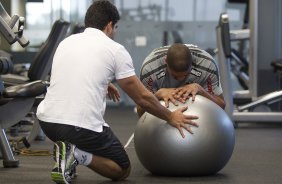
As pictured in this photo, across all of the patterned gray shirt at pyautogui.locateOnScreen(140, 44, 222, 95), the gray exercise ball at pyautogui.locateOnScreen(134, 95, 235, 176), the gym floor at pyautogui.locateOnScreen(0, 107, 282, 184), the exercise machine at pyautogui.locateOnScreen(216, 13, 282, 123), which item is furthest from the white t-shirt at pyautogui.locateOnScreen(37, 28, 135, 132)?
the exercise machine at pyautogui.locateOnScreen(216, 13, 282, 123)

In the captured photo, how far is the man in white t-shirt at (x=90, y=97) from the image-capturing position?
3.04 meters

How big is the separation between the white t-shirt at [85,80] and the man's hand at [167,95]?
34 centimetres

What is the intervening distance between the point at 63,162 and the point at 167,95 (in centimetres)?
72

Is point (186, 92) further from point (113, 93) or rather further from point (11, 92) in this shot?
point (11, 92)

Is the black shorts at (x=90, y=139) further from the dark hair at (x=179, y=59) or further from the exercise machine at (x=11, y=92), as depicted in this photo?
the exercise machine at (x=11, y=92)

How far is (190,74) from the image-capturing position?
358cm

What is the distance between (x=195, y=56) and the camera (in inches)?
144

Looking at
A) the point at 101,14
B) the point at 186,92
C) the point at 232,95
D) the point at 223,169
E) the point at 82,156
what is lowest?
the point at 232,95

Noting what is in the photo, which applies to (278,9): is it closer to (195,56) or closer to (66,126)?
(195,56)

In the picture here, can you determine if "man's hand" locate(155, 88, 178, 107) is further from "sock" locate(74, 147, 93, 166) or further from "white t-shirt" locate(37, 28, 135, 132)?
"sock" locate(74, 147, 93, 166)

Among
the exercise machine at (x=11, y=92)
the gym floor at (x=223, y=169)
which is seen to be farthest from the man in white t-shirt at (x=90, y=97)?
the exercise machine at (x=11, y=92)

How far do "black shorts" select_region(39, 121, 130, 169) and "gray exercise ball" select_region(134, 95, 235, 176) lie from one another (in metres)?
→ 0.17

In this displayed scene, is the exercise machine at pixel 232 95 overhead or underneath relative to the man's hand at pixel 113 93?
underneath

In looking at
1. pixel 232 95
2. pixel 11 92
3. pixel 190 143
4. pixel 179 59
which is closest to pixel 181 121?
pixel 190 143
